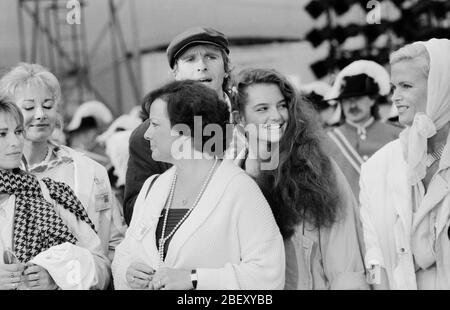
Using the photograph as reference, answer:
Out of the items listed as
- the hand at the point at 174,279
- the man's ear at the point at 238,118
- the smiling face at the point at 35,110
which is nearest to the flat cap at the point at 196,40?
the man's ear at the point at 238,118

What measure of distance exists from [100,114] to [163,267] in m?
4.52

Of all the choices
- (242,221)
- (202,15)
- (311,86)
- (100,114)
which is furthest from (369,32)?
(242,221)

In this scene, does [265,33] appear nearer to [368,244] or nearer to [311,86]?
[311,86]

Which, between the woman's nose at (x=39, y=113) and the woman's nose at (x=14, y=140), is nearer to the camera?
the woman's nose at (x=14, y=140)

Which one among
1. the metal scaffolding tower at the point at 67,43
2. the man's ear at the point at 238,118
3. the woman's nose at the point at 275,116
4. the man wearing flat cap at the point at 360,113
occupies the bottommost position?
the woman's nose at the point at 275,116

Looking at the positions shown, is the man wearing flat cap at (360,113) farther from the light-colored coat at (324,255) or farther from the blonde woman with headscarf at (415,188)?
the light-colored coat at (324,255)

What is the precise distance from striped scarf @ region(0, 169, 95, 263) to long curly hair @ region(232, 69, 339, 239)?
2.74ft

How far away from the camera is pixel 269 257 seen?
362 cm

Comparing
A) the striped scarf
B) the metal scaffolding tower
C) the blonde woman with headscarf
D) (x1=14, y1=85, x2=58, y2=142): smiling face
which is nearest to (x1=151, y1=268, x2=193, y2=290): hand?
the striped scarf

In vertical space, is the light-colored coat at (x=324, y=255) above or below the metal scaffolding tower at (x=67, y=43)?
below

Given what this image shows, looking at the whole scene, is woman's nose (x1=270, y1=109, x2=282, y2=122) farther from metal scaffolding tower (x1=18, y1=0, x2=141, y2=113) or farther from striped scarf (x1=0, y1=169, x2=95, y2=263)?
metal scaffolding tower (x1=18, y1=0, x2=141, y2=113)

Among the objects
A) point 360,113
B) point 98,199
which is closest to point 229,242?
point 98,199

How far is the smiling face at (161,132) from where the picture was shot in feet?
12.4

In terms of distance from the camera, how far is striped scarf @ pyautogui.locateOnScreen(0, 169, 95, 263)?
3.79m
